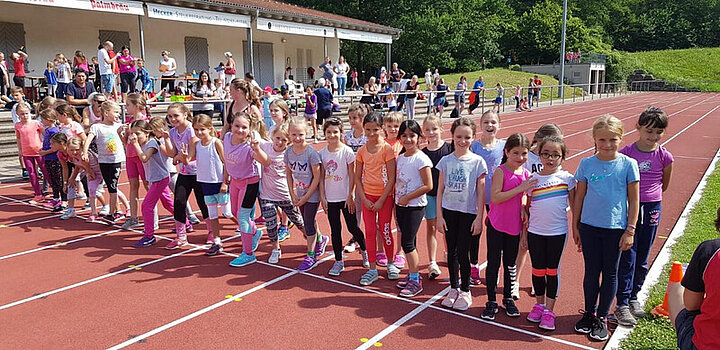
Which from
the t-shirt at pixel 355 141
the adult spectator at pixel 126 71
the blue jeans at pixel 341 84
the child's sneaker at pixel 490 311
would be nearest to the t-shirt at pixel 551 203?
the child's sneaker at pixel 490 311

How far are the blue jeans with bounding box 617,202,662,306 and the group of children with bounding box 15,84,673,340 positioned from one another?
0.01 metres

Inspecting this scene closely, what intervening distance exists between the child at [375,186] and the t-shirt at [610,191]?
1.79 metres

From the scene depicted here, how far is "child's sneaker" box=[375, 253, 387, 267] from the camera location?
570 cm

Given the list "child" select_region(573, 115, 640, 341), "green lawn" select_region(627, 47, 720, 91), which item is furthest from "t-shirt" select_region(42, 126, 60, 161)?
"green lawn" select_region(627, 47, 720, 91)

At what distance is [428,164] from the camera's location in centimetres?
481

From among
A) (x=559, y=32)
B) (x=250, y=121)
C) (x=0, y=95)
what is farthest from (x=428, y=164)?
(x=559, y=32)

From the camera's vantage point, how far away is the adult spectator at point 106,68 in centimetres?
1347

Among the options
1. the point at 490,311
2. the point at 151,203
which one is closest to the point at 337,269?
the point at 490,311

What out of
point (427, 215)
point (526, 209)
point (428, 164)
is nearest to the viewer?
point (526, 209)

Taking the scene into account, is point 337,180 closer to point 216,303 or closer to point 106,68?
point 216,303

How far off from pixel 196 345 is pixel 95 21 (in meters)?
17.7

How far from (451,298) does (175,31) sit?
19.6 meters

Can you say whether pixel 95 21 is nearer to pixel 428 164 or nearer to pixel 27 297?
pixel 27 297

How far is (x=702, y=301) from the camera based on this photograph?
267cm
